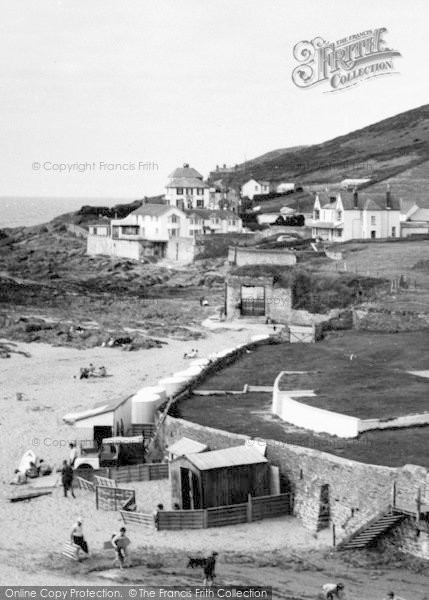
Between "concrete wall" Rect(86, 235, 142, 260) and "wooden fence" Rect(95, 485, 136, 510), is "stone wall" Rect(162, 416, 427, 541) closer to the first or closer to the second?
"wooden fence" Rect(95, 485, 136, 510)

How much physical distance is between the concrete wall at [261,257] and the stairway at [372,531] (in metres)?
47.4

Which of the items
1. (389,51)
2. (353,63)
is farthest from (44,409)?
(389,51)

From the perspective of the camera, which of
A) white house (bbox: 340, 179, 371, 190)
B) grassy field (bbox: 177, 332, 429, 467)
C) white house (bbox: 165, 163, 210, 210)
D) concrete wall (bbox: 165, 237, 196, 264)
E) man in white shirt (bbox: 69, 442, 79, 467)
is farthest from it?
white house (bbox: 340, 179, 371, 190)

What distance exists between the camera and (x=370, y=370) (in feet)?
112

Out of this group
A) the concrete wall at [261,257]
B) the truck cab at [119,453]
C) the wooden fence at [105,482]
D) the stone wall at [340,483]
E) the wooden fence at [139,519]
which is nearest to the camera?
the stone wall at [340,483]

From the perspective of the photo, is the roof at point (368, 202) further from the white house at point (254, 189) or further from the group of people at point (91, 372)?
the white house at point (254, 189)

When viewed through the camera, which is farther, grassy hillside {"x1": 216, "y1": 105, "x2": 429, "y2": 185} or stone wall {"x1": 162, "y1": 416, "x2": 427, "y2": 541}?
grassy hillside {"x1": 216, "y1": 105, "x2": 429, "y2": 185}

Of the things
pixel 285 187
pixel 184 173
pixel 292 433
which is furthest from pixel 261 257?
pixel 285 187

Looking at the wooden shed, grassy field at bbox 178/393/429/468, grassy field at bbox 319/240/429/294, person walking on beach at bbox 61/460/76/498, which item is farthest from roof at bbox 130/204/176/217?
the wooden shed

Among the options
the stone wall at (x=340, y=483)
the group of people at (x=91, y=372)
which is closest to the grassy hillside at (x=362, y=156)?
the group of people at (x=91, y=372)

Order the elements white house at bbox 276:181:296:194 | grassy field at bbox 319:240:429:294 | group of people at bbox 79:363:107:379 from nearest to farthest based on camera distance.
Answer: group of people at bbox 79:363:107:379
grassy field at bbox 319:240:429:294
white house at bbox 276:181:296:194

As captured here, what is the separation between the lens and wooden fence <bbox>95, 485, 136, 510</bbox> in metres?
25.4

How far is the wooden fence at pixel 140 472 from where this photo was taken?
90.4 feet

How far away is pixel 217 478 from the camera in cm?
2450
